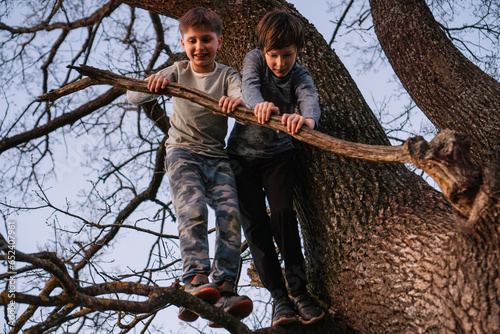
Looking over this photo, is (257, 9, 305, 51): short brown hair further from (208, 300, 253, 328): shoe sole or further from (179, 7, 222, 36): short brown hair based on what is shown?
(208, 300, 253, 328): shoe sole

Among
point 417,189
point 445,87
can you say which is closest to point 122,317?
point 417,189

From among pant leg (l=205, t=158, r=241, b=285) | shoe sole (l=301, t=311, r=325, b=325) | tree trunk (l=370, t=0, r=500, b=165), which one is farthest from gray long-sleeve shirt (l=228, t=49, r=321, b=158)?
tree trunk (l=370, t=0, r=500, b=165)

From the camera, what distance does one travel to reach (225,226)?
8.18 feet

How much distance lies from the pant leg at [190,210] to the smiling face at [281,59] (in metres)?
0.65

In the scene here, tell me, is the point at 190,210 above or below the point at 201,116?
below

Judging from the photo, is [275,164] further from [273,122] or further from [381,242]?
[381,242]

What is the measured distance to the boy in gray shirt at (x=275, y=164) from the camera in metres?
2.47

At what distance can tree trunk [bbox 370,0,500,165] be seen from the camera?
3.09 metres

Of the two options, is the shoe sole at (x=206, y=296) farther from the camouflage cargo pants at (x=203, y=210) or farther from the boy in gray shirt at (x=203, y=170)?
the camouflage cargo pants at (x=203, y=210)

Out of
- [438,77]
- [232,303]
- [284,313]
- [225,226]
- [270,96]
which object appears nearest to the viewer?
[232,303]

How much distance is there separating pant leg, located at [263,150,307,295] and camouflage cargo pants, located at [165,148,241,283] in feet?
0.65

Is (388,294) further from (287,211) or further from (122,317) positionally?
(122,317)

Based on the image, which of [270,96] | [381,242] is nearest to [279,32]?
[270,96]

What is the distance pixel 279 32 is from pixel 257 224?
39.9 inches
